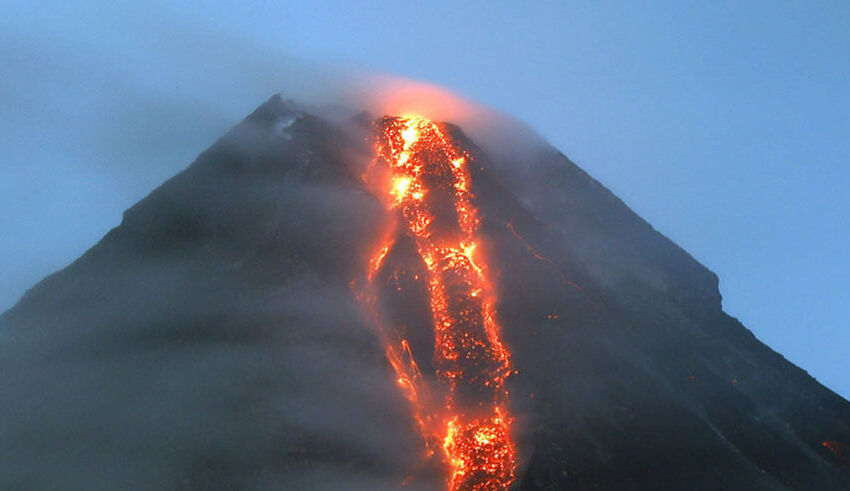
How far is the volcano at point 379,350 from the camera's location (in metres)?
27.0

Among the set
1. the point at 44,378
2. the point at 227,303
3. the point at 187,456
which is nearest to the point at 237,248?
the point at 227,303

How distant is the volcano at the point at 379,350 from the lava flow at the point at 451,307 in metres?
Answer: 0.08

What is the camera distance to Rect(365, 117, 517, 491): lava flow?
90.7ft

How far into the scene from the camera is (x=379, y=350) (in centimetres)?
3098

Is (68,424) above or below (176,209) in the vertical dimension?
below

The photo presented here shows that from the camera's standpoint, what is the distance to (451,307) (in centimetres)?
3234

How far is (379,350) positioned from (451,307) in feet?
9.13

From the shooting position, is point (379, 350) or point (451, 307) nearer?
point (379, 350)

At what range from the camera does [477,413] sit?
28953 mm

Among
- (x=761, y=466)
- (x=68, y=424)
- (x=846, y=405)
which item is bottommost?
(x=68, y=424)

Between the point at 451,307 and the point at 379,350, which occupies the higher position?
the point at 451,307

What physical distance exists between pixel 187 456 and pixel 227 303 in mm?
7132

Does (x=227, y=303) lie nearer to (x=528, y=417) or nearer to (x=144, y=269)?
(x=144, y=269)

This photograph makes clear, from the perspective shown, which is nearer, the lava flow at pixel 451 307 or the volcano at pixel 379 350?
the volcano at pixel 379 350
